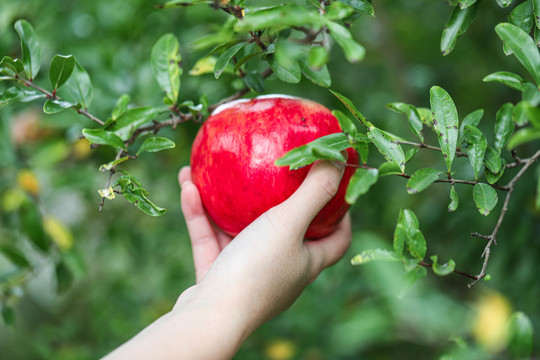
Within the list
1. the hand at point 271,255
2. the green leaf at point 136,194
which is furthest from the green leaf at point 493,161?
the green leaf at point 136,194

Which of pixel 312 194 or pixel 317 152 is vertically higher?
pixel 317 152

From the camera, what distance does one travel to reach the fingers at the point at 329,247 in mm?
949

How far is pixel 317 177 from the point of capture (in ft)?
2.57

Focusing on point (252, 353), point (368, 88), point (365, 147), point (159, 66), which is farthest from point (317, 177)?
point (368, 88)

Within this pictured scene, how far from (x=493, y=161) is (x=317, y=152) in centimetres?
27

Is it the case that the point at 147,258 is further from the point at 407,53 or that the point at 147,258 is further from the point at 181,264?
the point at 407,53

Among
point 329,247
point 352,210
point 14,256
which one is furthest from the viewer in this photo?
point 352,210

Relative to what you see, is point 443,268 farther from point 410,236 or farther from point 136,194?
point 136,194

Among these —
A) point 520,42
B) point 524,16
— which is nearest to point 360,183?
point 520,42

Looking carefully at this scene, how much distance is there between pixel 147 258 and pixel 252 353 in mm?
565

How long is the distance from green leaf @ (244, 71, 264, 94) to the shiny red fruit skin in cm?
2

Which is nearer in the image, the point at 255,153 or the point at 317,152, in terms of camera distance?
the point at 317,152

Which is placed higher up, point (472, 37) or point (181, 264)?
point (472, 37)

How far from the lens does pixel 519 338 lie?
0.66m
